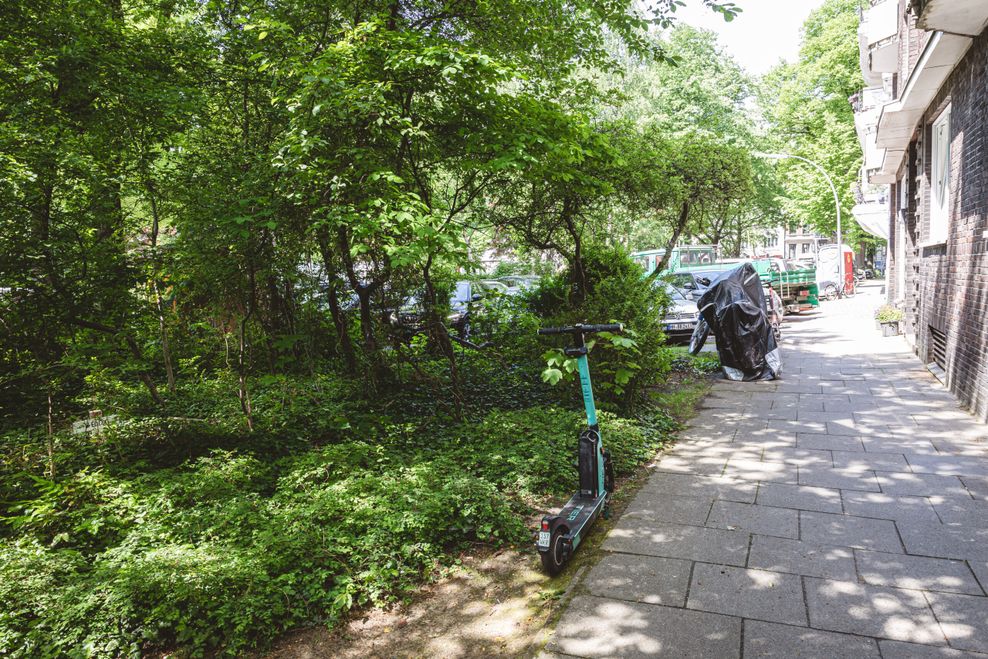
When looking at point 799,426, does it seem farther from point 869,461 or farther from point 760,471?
point 760,471

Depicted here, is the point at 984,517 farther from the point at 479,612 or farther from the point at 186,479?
the point at 186,479

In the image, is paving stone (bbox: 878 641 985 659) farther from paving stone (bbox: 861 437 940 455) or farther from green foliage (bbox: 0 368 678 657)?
paving stone (bbox: 861 437 940 455)

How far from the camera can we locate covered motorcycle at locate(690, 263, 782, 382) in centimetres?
944

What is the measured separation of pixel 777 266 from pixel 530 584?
2001 centimetres

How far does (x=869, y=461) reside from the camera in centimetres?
536

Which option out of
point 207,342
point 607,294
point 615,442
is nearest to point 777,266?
point 607,294

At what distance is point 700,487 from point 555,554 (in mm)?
1997

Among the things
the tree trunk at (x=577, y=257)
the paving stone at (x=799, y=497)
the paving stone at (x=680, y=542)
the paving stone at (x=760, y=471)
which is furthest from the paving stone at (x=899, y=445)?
the tree trunk at (x=577, y=257)

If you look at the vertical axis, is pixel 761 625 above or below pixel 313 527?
below

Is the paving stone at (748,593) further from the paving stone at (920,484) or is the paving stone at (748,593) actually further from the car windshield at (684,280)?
the car windshield at (684,280)

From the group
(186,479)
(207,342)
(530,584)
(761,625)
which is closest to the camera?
(761,625)

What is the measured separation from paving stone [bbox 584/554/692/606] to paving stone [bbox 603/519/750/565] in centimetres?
12

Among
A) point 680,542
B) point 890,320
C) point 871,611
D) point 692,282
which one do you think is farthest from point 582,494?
point 692,282

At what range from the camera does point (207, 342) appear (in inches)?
301
